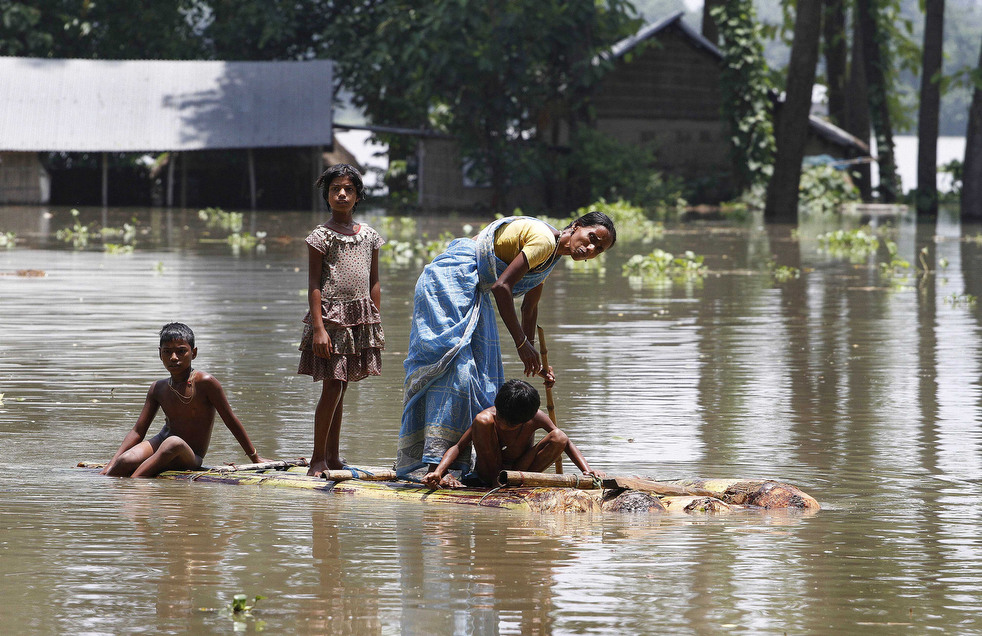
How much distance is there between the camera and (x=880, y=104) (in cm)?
4278

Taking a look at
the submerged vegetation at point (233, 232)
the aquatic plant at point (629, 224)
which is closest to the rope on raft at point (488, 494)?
the submerged vegetation at point (233, 232)

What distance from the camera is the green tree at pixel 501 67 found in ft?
111

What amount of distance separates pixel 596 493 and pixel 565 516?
178 millimetres

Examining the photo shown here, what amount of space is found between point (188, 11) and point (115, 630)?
43.7 meters

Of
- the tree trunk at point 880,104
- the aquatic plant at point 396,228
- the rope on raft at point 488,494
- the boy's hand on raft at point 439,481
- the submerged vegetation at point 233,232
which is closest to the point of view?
the rope on raft at point 488,494

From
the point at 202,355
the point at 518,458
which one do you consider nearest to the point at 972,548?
the point at 518,458

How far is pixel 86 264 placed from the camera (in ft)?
59.1

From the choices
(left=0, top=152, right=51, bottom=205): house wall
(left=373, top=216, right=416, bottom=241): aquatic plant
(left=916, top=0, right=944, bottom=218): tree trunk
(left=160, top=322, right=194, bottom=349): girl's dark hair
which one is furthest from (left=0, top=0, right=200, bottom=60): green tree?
(left=160, top=322, right=194, bottom=349): girl's dark hair

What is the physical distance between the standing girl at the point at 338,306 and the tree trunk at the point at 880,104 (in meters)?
37.5

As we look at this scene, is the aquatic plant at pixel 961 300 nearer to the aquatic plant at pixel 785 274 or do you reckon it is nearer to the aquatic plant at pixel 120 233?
the aquatic plant at pixel 785 274

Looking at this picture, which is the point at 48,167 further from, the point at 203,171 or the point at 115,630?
the point at 115,630

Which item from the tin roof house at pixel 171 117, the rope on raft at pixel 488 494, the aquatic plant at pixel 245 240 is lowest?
the rope on raft at pixel 488 494

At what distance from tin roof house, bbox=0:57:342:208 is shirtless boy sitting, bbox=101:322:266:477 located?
3103 centimetres

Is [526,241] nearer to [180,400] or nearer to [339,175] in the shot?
[339,175]
